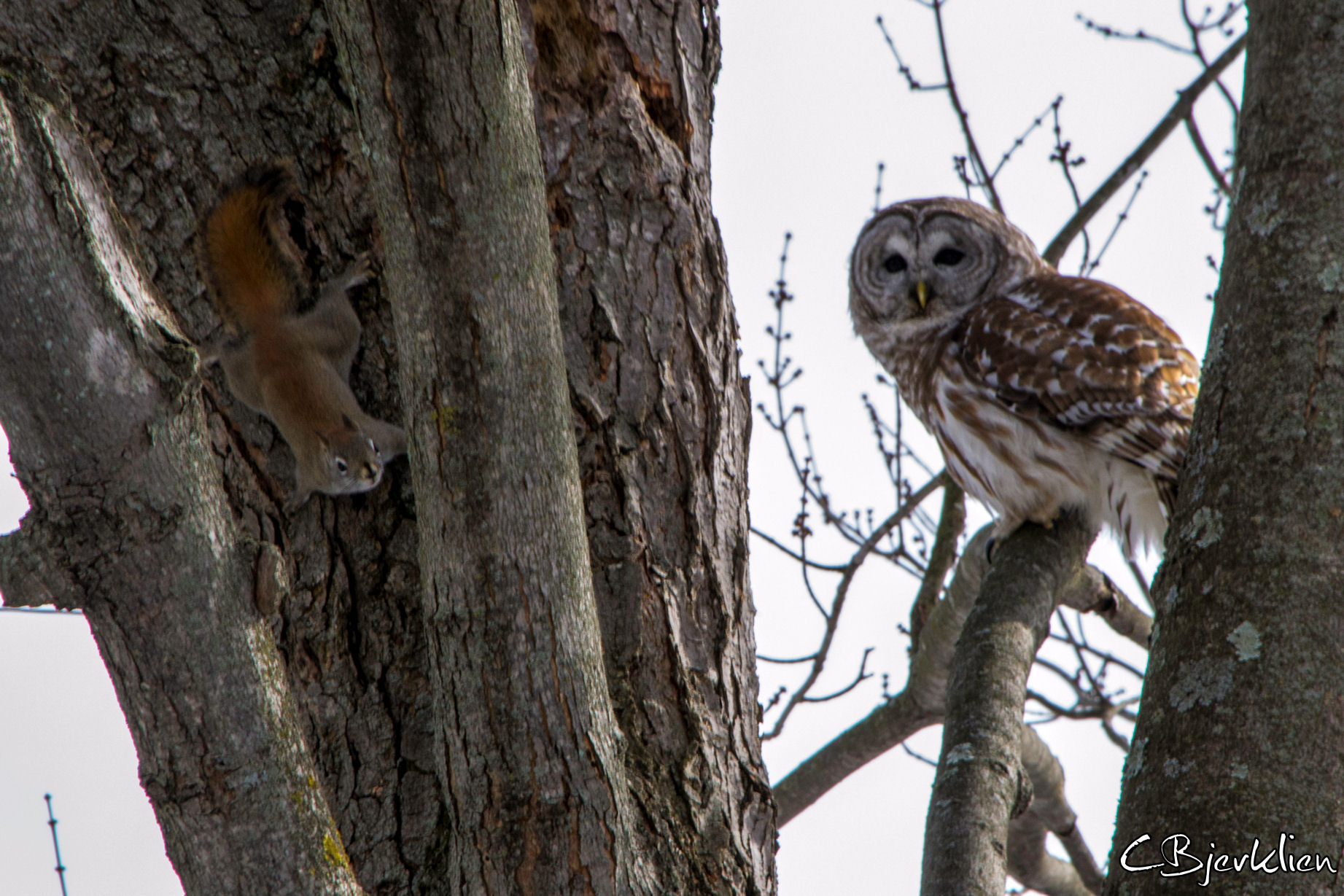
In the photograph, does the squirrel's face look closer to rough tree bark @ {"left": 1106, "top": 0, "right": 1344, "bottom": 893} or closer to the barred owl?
rough tree bark @ {"left": 1106, "top": 0, "right": 1344, "bottom": 893}

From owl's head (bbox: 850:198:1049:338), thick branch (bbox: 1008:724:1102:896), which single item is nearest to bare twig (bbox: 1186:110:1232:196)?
owl's head (bbox: 850:198:1049:338)

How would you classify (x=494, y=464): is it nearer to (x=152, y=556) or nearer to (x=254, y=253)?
(x=152, y=556)

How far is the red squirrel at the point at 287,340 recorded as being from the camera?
1.88m

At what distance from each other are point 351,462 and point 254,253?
15.5 inches

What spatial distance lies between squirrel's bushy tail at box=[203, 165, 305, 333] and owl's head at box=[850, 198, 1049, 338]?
11.3ft

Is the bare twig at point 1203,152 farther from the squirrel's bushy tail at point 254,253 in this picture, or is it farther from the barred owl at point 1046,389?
the squirrel's bushy tail at point 254,253

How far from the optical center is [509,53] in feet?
4.79

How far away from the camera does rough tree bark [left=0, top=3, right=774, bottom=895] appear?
1.87 meters

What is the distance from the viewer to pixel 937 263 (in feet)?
16.7

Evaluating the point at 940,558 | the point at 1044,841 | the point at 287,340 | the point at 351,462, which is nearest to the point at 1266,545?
the point at 351,462

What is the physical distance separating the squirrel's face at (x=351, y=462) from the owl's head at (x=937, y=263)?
346 cm

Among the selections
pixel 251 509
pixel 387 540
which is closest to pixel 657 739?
pixel 387 540

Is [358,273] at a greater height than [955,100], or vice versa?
[955,100]

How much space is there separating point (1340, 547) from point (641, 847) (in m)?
1.09
